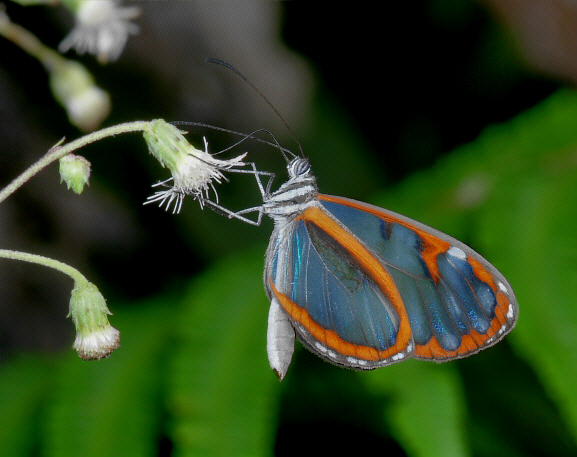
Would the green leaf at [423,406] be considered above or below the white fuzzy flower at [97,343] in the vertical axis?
below

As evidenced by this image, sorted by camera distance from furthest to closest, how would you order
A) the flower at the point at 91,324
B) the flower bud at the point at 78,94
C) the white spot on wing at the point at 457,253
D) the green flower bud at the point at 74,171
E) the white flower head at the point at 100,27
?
1. the white spot on wing at the point at 457,253
2. the flower bud at the point at 78,94
3. the white flower head at the point at 100,27
4. the flower at the point at 91,324
5. the green flower bud at the point at 74,171

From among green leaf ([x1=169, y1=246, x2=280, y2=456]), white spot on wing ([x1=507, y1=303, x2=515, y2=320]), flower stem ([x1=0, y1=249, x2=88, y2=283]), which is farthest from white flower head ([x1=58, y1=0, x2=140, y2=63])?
white spot on wing ([x1=507, y1=303, x2=515, y2=320])

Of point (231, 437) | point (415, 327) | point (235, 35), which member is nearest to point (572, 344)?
point (415, 327)

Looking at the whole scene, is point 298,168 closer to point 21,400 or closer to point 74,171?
point 74,171

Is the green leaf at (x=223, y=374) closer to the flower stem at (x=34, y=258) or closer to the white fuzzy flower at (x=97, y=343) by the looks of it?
the white fuzzy flower at (x=97, y=343)

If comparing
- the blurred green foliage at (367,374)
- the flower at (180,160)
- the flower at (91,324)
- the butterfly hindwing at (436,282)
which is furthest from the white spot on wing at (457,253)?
the flower at (91,324)

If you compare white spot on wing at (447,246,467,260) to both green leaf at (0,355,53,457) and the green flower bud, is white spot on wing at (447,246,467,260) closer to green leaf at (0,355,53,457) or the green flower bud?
the green flower bud

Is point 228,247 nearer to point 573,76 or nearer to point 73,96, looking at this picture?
point 73,96

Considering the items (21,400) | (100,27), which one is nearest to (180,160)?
(100,27)
